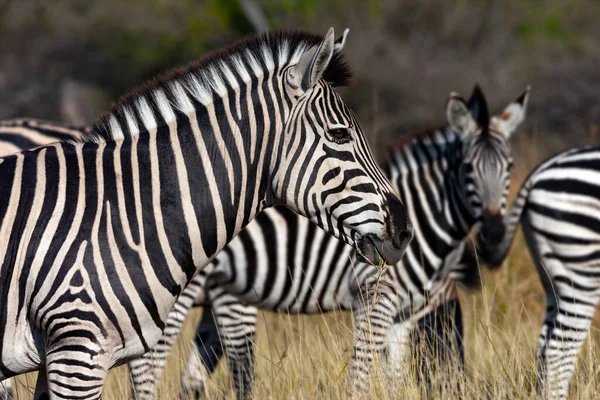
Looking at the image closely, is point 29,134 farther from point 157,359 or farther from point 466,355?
point 466,355

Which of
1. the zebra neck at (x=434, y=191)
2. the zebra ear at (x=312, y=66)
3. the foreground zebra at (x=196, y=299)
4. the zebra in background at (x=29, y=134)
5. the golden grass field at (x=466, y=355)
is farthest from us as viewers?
the zebra in background at (x=29, y=134)

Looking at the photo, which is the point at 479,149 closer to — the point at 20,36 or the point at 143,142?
the point at 143,142

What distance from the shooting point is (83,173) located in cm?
370

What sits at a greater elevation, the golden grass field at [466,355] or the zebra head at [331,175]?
the zebra head at [331,175]

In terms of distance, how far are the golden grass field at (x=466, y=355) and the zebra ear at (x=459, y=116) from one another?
137 cm

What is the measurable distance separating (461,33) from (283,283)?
1713 cm

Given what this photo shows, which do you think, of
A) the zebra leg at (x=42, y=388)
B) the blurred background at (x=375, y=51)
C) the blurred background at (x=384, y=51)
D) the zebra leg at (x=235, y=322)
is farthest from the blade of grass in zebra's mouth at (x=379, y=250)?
the blurred background at (x=384, y=51)

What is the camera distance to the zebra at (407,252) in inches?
245

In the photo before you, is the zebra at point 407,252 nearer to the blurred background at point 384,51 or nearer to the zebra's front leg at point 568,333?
the zebra's front leg at point 568,333

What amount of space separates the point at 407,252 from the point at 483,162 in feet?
3.19

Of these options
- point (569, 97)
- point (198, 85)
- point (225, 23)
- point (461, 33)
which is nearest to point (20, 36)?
point (225, 23)

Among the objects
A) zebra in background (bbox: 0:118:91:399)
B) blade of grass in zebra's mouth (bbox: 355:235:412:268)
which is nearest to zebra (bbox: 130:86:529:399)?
zebra in background (bbox: 0:118:91:399)

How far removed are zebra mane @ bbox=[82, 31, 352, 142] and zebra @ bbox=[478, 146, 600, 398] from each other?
9.24 feet

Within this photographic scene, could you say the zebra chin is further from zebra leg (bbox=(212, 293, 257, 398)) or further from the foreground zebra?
zebra leg (bbox=(212, 293, 257, 398))
